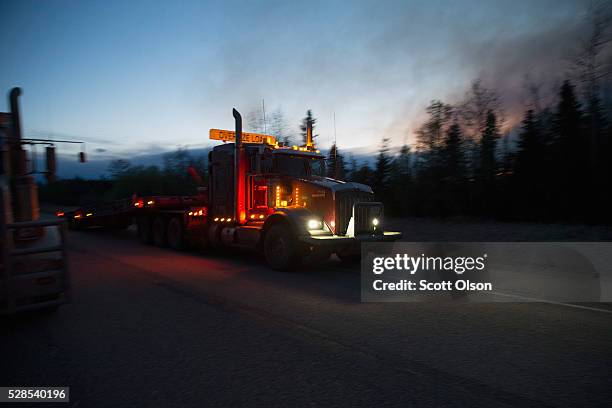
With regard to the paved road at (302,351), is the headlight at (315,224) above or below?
above

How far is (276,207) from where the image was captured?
9.14 metres

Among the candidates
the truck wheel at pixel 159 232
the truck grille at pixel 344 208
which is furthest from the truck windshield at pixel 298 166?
the truck wheel at pixel 159 232

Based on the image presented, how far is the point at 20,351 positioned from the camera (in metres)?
3.95

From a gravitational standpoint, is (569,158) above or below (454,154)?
below

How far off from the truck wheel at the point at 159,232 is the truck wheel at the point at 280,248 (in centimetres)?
539

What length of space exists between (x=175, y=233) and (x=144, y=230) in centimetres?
206

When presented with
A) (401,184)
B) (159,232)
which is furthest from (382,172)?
(159,232)

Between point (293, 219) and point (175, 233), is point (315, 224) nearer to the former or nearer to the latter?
point (293, 219)

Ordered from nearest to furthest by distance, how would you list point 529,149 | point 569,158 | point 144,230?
1. point 144,230
2. point 569,158
3. point 529,149

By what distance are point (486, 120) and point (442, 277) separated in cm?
1520

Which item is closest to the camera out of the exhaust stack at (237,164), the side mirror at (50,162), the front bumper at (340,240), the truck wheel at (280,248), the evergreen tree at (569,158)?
the side mirror at (50,162)

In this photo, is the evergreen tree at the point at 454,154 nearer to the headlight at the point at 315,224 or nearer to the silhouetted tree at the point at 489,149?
the silhouetted tree at the point at 489,149

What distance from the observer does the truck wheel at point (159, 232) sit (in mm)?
12812

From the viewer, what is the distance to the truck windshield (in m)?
9.52
